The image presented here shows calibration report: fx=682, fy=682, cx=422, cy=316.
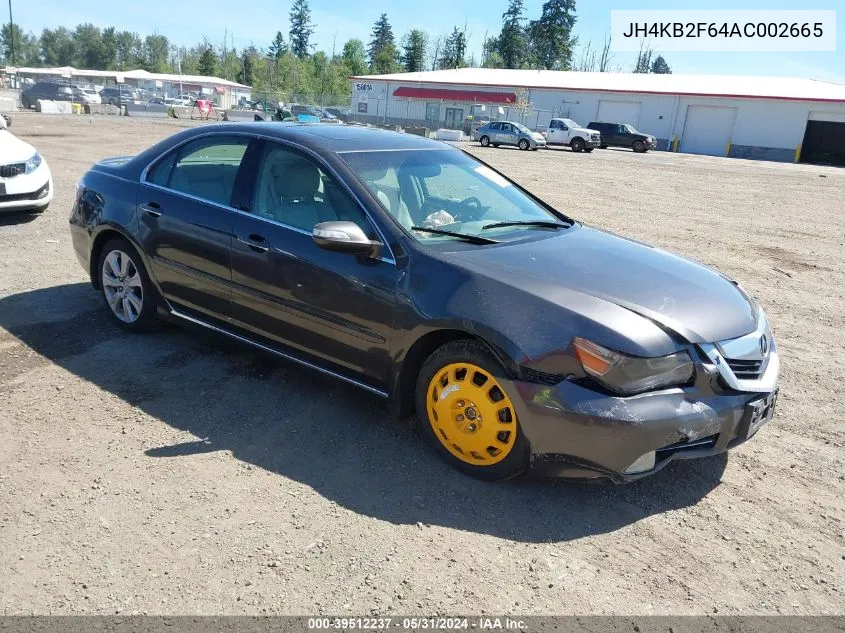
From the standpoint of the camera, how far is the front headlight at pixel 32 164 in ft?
28.5

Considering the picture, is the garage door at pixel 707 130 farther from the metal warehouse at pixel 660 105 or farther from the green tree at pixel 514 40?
the green tree at pixel 514 40

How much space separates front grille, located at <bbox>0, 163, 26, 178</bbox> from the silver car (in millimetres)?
29531

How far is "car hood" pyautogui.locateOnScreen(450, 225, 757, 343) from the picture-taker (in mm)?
3244

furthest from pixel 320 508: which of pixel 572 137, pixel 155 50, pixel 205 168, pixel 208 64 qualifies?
pixel 155 50

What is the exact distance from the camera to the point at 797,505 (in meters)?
3.36

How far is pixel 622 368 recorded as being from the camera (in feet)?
9.86

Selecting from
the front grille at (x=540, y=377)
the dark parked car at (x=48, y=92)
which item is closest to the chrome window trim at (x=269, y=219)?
the front grille at (x=540, y=377)

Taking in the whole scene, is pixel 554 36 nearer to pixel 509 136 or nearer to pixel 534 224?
pixel 509 136

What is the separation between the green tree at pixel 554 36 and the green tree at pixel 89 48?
79.6m

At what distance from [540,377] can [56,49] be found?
14979 centimetres

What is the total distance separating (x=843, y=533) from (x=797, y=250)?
815cm

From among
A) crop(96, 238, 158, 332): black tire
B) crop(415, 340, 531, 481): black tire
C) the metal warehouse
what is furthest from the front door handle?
the metal warehouse

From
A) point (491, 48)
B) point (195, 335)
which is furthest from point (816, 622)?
point (491, 48)

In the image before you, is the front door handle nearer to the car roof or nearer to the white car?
the car roof
